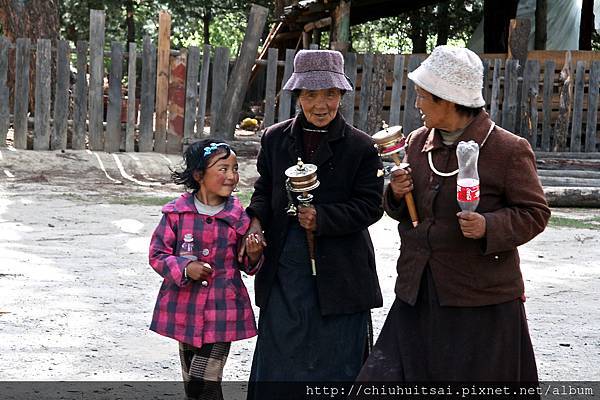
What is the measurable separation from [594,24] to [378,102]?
7.64m

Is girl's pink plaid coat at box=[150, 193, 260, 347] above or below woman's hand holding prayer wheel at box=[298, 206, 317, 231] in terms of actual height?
below

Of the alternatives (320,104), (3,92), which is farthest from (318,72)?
(3,92)

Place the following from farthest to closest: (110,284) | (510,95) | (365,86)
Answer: (510,95), (365,86), (110,284)

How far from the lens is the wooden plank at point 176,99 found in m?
13.1

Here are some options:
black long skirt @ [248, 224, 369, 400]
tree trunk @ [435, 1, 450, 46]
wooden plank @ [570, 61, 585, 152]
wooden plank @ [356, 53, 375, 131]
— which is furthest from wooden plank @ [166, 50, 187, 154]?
tree trunk @ [435, 1, 450, 46]

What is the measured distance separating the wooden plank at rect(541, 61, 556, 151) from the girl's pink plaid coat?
32.4ft

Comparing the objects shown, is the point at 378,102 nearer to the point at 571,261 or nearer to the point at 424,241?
the point at 571,261

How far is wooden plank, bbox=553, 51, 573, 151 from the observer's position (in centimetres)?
1350

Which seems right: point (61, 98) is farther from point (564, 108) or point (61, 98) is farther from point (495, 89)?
point (564, 108)

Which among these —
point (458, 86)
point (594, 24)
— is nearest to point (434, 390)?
point (458, 86)

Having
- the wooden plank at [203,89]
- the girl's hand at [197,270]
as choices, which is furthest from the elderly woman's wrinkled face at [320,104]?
the wooden plank at [203,89]

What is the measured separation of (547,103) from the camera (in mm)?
13555

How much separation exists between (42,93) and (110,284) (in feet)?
21.5

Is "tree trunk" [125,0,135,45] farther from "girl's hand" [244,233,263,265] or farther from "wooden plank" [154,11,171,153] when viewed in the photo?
"girl's hand" [244,233,263,265]
